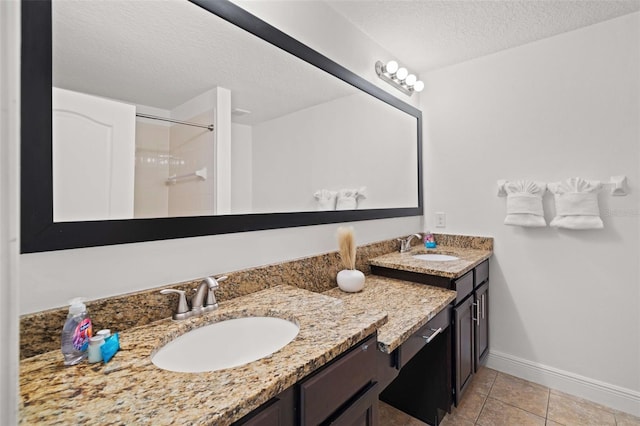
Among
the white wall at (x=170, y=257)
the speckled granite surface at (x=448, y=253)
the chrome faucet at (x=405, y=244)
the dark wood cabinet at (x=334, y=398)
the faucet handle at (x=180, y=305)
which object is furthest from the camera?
the chrome faucet at (x=405, y=244)

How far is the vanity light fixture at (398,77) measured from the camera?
6.81 feet

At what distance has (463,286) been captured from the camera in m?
1.73

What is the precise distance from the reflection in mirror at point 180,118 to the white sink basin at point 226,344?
0.40m

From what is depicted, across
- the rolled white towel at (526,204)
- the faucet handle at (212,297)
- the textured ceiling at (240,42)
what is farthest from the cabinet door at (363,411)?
the rolled white towel at (526,204)

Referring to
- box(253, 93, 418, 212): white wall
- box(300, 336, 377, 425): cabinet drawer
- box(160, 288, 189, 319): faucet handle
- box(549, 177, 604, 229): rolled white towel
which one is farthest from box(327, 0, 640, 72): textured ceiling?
box(300, 336, 377, 425): cabinet drawer

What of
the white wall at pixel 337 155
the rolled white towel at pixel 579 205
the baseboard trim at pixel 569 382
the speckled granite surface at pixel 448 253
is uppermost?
the white wall at pixel 337 155

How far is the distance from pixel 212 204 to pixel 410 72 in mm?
2143

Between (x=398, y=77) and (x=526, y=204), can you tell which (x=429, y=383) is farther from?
(x=398, y=77)

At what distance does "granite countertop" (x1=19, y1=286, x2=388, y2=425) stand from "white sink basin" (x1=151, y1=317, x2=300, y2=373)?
0.03 m

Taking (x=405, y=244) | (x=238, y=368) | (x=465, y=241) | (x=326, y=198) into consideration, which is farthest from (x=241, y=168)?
(x=465, y=241)

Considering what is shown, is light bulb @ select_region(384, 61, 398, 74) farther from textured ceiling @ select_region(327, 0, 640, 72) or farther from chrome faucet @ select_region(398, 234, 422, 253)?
chrome faucet @ select_region(398, 234, 422, 253)

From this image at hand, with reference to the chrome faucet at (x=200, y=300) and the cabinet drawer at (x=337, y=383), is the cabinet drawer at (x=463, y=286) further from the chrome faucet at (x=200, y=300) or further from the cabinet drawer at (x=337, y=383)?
the chrome faucet at (x=200, y=300)

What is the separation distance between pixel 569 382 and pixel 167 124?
108 inches

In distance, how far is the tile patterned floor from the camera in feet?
5.57
